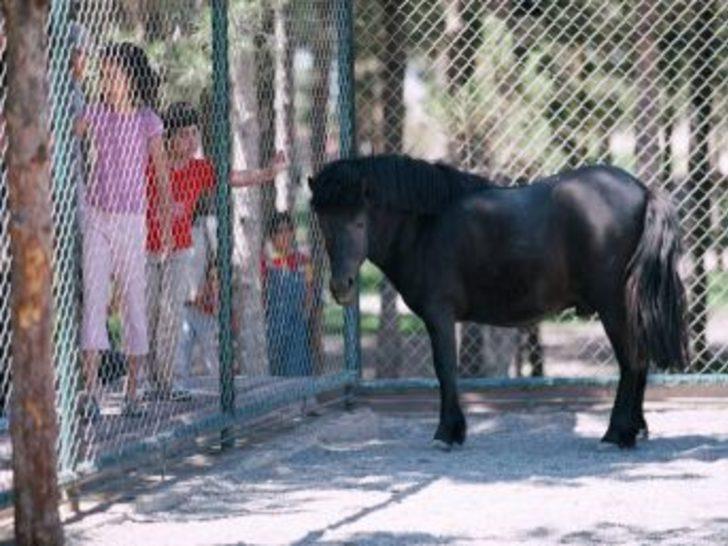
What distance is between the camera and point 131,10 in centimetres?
1216

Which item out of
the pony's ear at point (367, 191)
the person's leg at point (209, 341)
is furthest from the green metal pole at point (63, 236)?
the person's leg at point (209, 341)

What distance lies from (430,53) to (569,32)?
1205 millimetres

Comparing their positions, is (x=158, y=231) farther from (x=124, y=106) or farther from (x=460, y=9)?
(x=460, y=9)

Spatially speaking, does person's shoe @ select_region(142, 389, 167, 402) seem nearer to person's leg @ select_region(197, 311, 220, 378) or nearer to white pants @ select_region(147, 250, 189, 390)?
white pants @ select_region(147, 250, 189, 390)

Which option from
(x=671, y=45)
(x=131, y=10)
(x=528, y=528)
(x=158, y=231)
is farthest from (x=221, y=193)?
(x=671, y=45)

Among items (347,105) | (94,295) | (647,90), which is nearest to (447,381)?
(94,295)

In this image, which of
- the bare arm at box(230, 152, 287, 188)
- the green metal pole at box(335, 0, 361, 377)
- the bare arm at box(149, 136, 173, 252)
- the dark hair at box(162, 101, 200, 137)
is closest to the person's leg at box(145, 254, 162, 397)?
the bare arm at box(149, 136, 173, 252)

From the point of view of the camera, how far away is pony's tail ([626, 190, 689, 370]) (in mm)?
10703

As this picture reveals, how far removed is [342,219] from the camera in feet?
35.6

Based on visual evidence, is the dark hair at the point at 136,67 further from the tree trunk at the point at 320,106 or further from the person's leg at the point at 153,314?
the tree trunk at the point at 320,106

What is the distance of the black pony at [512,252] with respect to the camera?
423 inches

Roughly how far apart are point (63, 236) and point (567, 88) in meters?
6.89

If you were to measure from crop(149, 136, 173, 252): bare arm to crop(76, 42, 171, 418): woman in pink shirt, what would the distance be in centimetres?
3

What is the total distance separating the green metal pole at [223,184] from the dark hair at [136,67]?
43 centimetres
